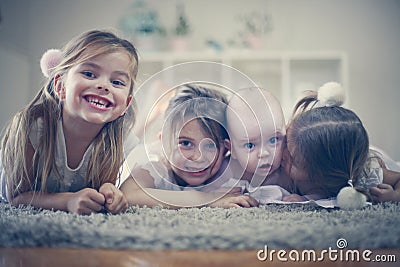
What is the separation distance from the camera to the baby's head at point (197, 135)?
101 centimetres

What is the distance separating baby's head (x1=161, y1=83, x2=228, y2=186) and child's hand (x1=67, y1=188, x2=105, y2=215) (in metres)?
Answer: 0.17

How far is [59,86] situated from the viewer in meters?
1.01

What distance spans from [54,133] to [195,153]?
1.00 ft

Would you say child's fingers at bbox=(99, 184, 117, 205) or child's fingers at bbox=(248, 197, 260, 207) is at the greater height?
child's fingers at bbox=(99, 184, 117, 205)

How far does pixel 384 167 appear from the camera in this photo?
3.37 ft

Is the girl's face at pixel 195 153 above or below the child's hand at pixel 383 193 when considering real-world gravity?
above

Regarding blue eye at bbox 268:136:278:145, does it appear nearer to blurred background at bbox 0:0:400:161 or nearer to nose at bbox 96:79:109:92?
blurred background at bbox 0:0:400:161

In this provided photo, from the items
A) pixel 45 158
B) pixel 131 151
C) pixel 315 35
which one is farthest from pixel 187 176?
pixel 315 35

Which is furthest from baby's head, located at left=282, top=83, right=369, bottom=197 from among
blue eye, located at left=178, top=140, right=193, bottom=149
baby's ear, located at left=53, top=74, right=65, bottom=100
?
baby's ear, located at left=53, top=74, right=65, bottom=100

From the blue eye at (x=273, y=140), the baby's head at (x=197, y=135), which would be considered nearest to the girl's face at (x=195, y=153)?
the baby's head at (x=197, y=135)

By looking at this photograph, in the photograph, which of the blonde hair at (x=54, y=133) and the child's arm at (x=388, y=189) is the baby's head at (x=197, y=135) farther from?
the child's arm at (x=388, y=189)

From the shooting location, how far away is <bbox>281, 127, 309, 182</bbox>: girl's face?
1037 millimetres

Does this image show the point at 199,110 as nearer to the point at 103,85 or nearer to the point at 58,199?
the point at 103,85

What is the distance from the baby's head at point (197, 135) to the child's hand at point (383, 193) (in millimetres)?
340
